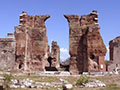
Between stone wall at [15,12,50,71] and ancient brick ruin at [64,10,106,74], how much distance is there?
3011 millimetres

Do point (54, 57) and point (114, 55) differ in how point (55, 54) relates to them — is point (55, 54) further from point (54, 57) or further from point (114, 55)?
point (114, 55)

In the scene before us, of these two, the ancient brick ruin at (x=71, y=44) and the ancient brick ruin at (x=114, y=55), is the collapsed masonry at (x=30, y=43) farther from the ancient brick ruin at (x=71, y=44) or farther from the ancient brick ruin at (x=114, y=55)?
the ancient brick ruin at (x=114, y=55)

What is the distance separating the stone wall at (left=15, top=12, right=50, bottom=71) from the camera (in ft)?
71.7

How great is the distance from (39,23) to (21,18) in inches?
80.6

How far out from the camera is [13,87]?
37.2ft

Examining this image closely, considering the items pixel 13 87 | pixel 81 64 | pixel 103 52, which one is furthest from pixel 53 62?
pixel 13 87

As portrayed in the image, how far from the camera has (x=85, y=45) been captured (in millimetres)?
21359

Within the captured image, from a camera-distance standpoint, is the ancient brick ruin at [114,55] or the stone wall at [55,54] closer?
the ancient brick ruin at [114,55]

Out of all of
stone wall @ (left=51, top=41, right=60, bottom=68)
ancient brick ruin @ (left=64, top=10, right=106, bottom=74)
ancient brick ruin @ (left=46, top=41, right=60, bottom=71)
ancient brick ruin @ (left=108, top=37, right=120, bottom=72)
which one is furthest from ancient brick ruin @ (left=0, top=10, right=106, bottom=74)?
stone wall @ (left=51, top=41, right=60, bottom=68)

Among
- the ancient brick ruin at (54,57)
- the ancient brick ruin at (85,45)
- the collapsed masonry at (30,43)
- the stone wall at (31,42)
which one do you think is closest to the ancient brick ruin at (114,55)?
the ancient brick ruin at (85,45)

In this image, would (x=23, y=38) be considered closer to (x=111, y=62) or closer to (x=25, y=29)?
(x=25, y=29)

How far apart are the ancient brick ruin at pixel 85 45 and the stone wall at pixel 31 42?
Result: 3.01 metres

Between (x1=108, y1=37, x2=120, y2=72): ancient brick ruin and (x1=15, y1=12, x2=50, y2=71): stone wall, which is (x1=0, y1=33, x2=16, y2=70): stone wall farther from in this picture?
(x1=108, y1=37, x2=120, y2=72): ancient brick ruin

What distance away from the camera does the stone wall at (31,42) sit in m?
21.9
